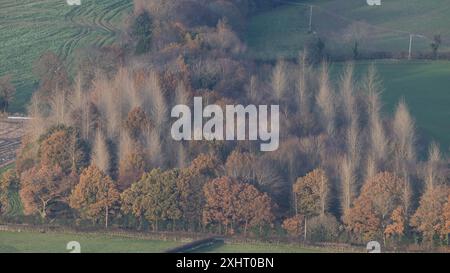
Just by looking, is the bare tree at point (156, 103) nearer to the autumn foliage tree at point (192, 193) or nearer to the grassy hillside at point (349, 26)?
the autumn foliage tree at point (192, 193)

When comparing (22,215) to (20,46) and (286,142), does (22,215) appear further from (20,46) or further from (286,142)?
(20,46)

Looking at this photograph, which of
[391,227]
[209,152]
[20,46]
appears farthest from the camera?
[20,46]

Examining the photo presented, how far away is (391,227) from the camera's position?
40500mm

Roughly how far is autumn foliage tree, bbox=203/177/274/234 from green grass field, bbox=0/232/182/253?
191 cm

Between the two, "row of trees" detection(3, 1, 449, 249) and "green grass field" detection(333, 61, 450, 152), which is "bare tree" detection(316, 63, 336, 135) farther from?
"green grass field" detection(333, 61, 450, 152)

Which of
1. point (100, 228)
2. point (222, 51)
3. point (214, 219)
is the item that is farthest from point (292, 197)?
point (222, 51)

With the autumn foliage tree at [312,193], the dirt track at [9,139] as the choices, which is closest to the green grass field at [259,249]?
the autumn foliage tree at [312,193]

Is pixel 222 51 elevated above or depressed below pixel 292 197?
above

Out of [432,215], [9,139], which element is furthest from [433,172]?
[9,139]

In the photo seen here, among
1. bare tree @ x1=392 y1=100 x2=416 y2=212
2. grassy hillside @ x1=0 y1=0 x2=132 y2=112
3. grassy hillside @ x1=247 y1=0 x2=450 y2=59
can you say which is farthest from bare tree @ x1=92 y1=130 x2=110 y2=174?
grassy hillside @ x1=247 y1=0 x2=450 y2=59

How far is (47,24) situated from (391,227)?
29547 millimetres

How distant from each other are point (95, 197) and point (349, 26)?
2877 centimetres

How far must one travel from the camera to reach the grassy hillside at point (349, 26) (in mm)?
64688

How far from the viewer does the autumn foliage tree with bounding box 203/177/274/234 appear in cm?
4078
